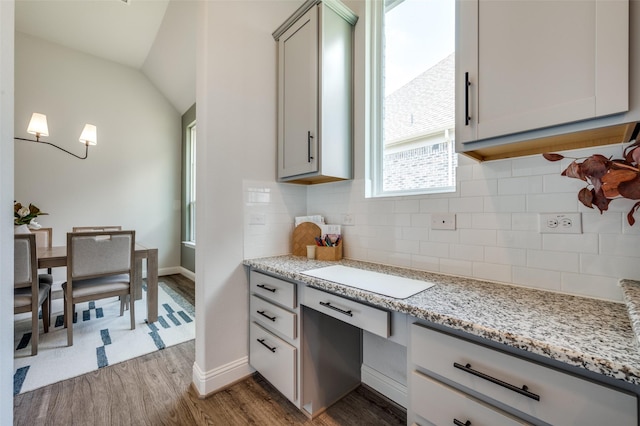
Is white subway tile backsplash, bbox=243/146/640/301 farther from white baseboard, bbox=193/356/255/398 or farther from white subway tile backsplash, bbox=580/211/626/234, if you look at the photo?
white baseboard, bbox=193/356/255/398

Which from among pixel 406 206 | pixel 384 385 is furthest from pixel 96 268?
pixel 406 206

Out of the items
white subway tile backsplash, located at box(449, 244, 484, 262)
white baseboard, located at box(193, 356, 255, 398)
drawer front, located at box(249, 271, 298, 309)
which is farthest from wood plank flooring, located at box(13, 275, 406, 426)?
white subway tile backsplash, located at box(449, 244, 484, 262)

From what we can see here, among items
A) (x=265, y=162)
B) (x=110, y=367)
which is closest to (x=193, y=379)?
(x=110, y=367)

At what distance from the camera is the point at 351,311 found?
1174mm

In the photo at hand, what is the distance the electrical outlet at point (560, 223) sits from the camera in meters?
1.05

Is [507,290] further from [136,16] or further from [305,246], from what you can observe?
[136,16]

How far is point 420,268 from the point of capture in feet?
4.97

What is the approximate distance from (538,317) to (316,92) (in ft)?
5.33

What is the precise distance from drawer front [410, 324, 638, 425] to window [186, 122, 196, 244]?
4606mm

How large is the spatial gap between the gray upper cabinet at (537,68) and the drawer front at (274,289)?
112 centimetres

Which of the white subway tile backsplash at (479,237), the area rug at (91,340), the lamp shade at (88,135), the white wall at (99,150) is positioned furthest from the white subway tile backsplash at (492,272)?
the white wall at (99,150)

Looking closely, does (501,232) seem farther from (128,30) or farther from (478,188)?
(128,30)

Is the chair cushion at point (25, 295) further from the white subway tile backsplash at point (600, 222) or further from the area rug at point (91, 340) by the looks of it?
the white subway tile backsplash at point (600, 222)

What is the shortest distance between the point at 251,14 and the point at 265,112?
69 centimetres
